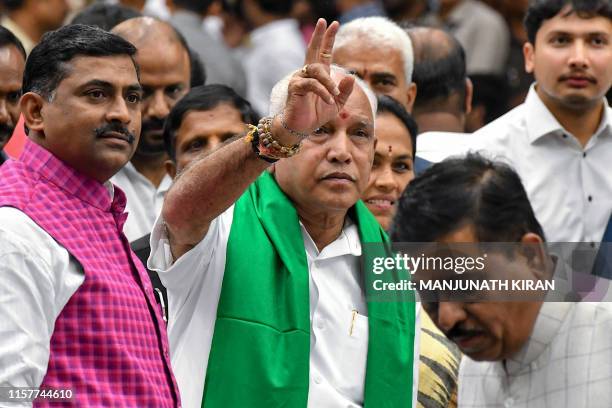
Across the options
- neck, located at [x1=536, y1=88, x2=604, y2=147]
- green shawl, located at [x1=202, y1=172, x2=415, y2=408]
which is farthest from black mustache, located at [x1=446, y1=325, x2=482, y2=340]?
neck, located at [x1=536, y1=88, x2=604, y2=147]

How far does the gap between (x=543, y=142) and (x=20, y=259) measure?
327 centimetres

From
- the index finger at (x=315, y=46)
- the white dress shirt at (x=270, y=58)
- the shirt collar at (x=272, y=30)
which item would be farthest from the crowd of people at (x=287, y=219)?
the shirt collar at (x=272, y=30)

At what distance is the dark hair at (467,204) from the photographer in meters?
3.55

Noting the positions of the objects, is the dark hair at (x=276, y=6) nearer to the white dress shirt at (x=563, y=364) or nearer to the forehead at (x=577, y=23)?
the forehead at (x=577, y=23)

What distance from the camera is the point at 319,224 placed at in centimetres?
479

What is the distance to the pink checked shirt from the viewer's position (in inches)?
145

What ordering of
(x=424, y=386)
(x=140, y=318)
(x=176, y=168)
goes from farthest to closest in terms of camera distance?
(x=176, y=168) → (x=424, y=386) → (x=140, y=318)

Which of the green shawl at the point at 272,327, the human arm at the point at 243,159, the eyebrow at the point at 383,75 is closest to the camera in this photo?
the human arm at the point at 243,159

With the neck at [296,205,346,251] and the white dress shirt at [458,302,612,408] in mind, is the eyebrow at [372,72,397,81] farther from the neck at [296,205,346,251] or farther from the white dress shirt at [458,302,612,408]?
the white dress shirt at [458,302,612,408]

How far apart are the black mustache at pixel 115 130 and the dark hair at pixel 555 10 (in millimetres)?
2819

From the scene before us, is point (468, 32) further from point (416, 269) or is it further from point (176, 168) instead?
point (416, 269)

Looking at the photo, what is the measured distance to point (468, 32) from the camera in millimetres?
9883

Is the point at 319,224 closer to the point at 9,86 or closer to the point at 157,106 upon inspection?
the point at 9,86

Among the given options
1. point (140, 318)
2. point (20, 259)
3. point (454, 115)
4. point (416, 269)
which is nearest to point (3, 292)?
point (20, 259)
